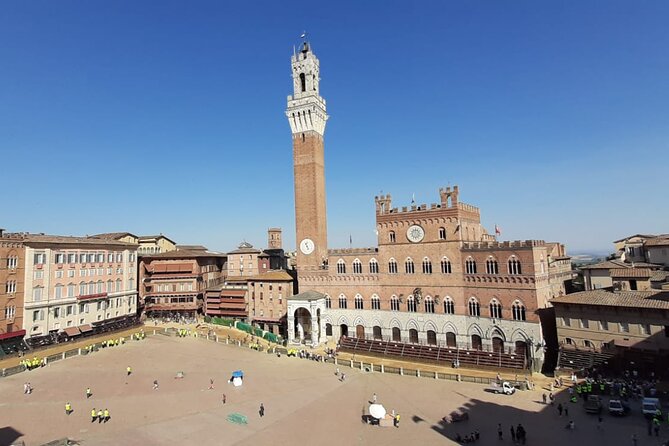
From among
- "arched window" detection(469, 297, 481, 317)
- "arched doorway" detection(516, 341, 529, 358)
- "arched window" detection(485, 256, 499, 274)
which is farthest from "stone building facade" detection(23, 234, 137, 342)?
"arched doorway" detection(516, 341, 529, 358)

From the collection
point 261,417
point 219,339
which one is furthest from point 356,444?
point 219,339

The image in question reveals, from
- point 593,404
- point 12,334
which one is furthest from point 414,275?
point 12,334

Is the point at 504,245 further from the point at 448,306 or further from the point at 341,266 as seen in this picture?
the point at 341,266

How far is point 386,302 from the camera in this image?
6222cm

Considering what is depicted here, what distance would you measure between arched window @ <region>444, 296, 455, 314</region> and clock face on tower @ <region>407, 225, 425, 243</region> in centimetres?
909

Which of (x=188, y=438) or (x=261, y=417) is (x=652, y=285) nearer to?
(x=261, y=417)

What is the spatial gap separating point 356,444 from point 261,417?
9.56m

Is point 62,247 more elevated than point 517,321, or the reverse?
point 62,247

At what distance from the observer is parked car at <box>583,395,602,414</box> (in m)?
35.0

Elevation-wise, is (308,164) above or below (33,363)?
above

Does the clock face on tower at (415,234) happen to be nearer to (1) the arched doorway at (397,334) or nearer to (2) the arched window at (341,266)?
(2) the arched window at (341,266)

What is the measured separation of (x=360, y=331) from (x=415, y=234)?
1734 centimetres

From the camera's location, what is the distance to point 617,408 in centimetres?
3453

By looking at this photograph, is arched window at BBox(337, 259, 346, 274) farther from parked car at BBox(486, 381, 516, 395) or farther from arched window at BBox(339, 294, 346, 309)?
parked car at BBox(486, 381, 516, 395)
